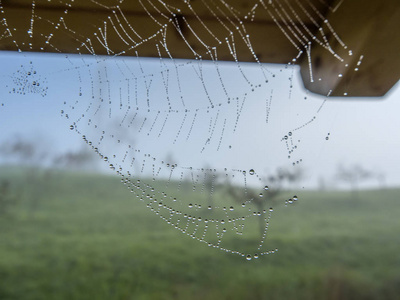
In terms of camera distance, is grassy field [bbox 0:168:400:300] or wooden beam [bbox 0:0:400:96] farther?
grassy field [bbox 0:168:400:300]

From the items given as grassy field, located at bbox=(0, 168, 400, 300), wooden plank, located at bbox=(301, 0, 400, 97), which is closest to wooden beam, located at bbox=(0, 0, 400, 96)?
wooden plank, located at bbox=(301, 0, 400, 97)

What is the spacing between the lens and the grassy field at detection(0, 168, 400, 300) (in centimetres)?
568

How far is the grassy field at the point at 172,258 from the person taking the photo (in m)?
5.68

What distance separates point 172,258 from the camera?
6641mm

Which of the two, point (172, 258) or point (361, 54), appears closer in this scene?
point (361, 54)

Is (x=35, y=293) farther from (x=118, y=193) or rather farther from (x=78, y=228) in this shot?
(x=118, y=193)

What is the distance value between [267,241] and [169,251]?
2238mm

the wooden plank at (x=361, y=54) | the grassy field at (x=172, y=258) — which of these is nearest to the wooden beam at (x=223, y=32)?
the wooden plank at (x=361, y=54)

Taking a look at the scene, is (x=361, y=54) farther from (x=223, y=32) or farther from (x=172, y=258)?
(x=172, y=258)

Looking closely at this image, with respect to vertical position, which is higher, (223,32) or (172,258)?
(223,32)

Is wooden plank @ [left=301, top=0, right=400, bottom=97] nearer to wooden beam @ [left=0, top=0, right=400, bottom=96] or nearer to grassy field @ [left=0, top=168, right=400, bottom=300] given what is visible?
wooden beam @ [left=0, top=0, right=400, bottom=96]

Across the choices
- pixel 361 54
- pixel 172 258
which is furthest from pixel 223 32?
pixel 172 258

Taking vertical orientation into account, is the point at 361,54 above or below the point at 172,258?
above

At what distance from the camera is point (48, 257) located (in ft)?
22.2
